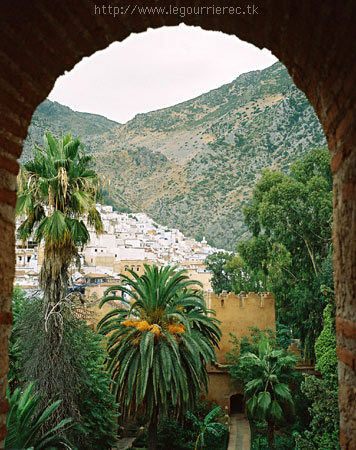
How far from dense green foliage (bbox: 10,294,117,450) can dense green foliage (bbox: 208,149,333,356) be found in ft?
31.9

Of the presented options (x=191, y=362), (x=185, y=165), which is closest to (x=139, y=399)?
(x=191, y=362)

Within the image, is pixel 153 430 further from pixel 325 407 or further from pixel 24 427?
pixel 24 427

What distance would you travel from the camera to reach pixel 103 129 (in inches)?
4183

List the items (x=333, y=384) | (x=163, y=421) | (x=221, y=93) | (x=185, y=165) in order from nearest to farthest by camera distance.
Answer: (x=333, y=384)
(x=163, y=421)
(x=185, y=165)
(x=221, y=93)

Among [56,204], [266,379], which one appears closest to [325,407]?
[266,379]

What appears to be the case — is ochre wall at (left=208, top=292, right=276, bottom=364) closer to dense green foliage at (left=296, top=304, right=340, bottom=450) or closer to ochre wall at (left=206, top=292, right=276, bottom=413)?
ochre wall at (left=206, top=292, right=276, bottom=413)

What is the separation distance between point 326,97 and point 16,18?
167 cm

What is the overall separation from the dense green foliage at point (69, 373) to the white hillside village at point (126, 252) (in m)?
1.79

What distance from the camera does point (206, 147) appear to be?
7138 centimetres

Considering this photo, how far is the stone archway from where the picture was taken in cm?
226

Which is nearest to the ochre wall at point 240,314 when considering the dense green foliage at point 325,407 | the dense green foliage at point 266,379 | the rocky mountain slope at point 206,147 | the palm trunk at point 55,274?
the dense green foliage at point 266,379

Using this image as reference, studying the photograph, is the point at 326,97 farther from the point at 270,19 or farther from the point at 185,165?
the point at 185,165

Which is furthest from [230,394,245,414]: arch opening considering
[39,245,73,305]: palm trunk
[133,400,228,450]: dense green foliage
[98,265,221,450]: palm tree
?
[39,245,73,305]: palm trunk

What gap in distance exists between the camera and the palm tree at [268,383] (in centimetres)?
1384
